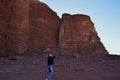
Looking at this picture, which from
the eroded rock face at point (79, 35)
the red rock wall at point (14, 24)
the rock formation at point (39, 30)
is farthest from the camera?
the eroded rock face at point (79, 35)

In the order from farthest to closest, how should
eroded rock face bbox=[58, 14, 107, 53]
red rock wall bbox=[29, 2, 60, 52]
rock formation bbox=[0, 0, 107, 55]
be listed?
eroded rock face bbox=[58, 14, 107, 53]
red rock wall bbox=[29, 2, 60, 52]
rock formation bbox=[0, 0, 107, 55]

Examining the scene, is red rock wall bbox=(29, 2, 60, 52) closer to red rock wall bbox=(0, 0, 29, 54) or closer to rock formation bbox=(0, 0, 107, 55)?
rock formation bbox=(0, 0, 107, 55)

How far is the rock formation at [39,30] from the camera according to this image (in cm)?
4378

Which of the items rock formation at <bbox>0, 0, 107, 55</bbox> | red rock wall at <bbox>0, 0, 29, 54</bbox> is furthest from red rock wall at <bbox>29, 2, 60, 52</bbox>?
red rock wall at <bbox>0, 0, 29, 54</bbox>

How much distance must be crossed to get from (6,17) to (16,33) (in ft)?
8.74

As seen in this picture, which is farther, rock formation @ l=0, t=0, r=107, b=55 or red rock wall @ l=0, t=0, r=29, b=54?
rock formation @ l=0, t=0, r=107, b=55

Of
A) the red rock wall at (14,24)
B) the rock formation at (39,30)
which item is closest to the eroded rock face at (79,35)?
the rock formation at (39,30)

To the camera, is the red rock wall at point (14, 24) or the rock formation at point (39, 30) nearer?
the red rock wall at point (14, 24)

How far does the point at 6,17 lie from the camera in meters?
43.9

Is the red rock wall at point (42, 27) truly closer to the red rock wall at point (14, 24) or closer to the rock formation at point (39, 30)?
the rock formation at point (39, 30)

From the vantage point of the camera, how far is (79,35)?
62.8m

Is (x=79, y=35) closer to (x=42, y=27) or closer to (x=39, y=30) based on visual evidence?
(x=42, y=27)

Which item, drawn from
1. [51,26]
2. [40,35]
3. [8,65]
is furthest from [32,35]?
[8,65]

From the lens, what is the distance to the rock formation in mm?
43781
